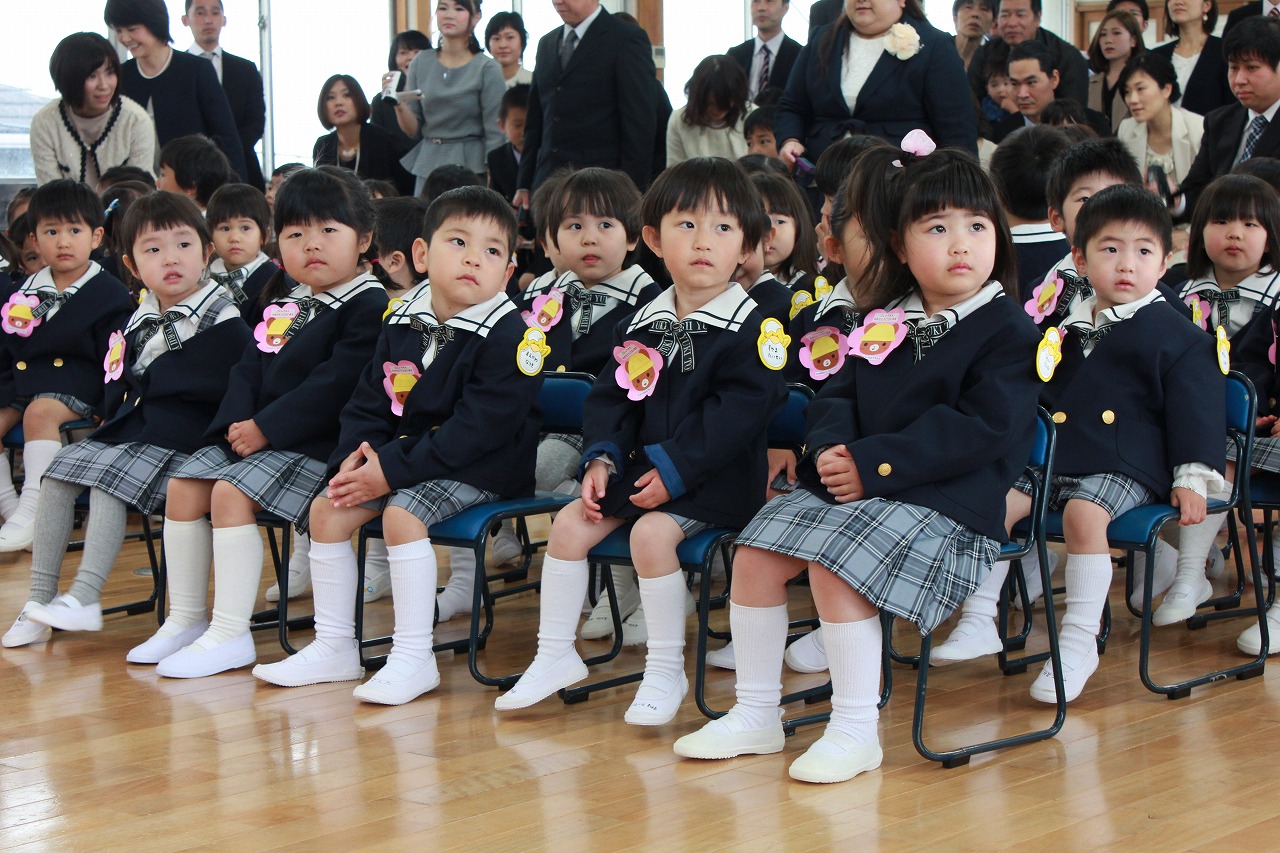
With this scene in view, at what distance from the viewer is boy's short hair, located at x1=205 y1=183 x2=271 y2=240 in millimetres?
3928

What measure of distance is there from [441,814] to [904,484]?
877mm

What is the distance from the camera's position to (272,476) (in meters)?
3.00

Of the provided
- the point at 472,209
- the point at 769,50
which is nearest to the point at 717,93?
the point at 769,50

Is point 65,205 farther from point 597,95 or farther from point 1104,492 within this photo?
point 1104,492

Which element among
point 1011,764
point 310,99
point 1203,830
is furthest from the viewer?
point 310,99

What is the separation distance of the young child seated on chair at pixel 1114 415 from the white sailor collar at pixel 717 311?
23.3 inches

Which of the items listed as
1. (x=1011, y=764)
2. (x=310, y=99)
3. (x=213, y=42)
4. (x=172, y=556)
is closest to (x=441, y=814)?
(x=1011, y=764)

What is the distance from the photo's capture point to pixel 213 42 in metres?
6.29

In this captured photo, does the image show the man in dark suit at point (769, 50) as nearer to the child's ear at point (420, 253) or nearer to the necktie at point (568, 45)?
the necktie at point (568, 45)

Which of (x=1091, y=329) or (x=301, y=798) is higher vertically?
(x=1091, y=329)

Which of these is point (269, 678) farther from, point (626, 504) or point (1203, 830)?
point (1203, 830)

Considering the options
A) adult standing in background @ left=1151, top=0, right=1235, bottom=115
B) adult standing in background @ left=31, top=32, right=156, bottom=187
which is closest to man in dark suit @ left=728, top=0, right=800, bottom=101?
adult standing in background @ left=1151, top=0, right=1235, bottom=115

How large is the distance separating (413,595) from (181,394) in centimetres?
91

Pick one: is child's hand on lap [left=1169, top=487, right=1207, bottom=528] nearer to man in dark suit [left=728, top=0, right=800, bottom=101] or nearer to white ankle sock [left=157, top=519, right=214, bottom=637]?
white ankle sock [left=157, top=519, right=214, bottom=637]
